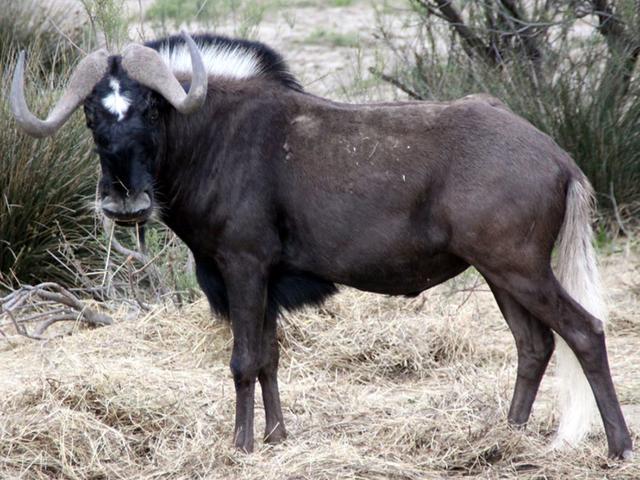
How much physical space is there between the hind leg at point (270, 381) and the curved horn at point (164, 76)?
3.86 ft

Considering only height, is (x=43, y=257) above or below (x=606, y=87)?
below

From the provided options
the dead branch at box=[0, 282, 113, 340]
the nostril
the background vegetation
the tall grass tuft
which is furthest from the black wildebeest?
the tall grass tuft

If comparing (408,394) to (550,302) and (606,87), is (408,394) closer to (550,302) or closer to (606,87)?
(550,302)

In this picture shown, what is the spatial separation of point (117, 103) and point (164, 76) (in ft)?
0.84

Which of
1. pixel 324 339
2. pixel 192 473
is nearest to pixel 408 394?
pixel 324 339

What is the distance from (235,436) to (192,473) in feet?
1.42

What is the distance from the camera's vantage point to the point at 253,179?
5684 millimetres

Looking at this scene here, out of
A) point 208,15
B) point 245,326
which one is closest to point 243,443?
point 245,326

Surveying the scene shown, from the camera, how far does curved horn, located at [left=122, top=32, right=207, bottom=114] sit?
5.45m

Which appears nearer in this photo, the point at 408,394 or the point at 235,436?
the point at 235,436

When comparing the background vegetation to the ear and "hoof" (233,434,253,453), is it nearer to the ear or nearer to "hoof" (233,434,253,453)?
the ear

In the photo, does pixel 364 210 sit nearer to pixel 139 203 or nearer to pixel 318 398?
pixel 139 203

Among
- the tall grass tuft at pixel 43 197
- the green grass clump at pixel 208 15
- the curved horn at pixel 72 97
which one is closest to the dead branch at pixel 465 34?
the green grass clump at pixel 208 15

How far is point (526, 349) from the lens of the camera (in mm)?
5848
